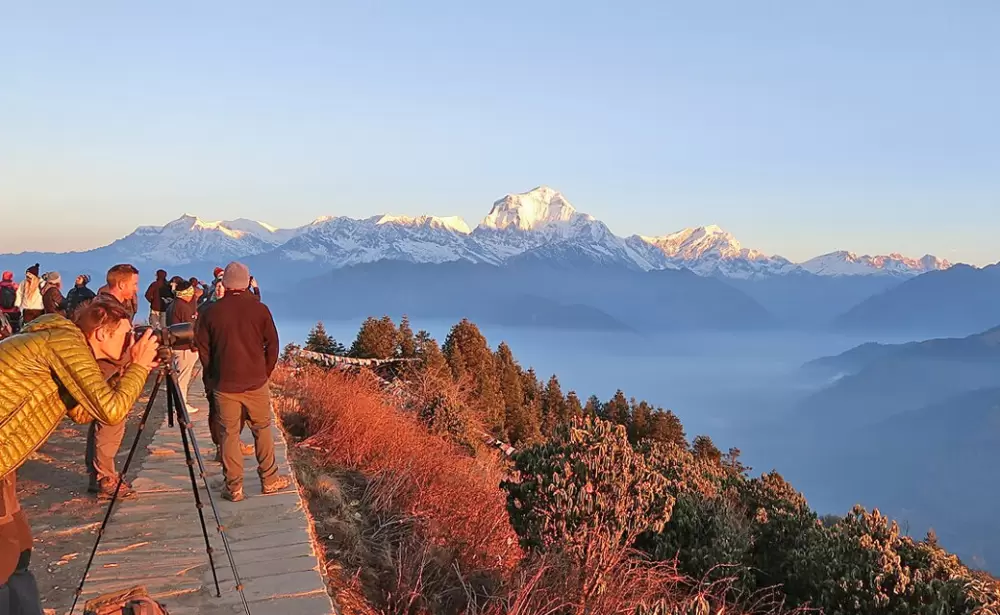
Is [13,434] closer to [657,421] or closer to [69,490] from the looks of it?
[69,490]

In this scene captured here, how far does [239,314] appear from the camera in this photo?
4.74 metres

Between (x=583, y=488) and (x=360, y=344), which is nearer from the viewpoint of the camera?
(x=583, y=488)

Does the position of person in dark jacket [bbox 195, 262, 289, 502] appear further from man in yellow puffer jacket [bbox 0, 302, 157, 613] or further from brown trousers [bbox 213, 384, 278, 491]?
man in yellow puffer jacket [bbox 0, 302, 157, 613]

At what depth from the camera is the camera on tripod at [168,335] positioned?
2799 millimetres

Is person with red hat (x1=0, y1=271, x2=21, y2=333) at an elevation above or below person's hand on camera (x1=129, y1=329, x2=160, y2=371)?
below

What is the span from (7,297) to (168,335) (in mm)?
8794

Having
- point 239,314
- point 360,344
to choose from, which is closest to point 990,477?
point 360,344

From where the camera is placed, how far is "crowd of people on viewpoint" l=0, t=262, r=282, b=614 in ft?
6.76

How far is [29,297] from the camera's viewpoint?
32.1 feet

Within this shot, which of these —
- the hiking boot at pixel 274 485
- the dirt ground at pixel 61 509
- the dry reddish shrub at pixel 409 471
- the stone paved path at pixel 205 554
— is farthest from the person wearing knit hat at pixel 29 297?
the hiking boot at pixel 274 485

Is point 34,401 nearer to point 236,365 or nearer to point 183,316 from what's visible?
point 236,365

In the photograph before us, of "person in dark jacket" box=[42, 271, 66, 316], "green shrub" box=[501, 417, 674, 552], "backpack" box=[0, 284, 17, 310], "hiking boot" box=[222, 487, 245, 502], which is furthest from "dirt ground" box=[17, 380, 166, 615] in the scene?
"person in dark jacket" box=[42, 271, 66, 316]

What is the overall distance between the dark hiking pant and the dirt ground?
131 centimetres

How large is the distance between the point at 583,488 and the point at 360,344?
68.9ft
